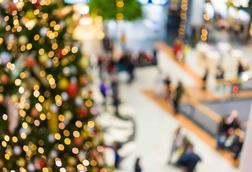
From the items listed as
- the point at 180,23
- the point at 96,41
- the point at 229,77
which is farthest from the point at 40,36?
the point at 180,23

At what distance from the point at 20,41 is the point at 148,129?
8.77 m

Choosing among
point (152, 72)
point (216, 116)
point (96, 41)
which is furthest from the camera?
point (96, 41)

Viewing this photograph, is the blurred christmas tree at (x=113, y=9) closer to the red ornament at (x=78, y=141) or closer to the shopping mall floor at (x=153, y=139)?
the shopping mall floor at (x=153, y=139)

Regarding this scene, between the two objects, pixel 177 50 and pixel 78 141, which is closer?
pixel 78 141

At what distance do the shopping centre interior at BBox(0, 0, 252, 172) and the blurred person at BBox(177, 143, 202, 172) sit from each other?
2 centimetres

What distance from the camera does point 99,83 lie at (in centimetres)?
1436

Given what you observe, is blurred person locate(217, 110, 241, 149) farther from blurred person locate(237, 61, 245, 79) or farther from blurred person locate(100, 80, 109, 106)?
blurred person locate(237, 61, 245, 79)

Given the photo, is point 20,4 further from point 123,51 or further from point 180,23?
point 180,23

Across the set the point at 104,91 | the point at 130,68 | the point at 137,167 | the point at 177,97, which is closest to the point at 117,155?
the point at 137,167

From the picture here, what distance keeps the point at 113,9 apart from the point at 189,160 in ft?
17.1

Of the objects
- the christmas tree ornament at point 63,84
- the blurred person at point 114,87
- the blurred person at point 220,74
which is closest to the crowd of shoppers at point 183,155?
the blurred person at point 114,87

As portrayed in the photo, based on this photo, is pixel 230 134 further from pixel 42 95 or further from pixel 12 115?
pixel 42 95

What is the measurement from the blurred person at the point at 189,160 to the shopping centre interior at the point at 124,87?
0.02 m

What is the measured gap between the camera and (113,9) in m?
14.2
